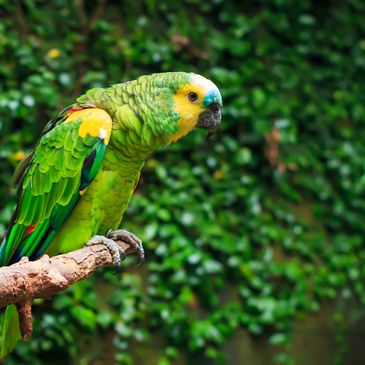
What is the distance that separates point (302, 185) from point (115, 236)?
6.18 feet

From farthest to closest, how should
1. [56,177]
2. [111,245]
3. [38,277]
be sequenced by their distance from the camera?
[56,177] < [111,245] < [38,277]

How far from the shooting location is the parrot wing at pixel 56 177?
6.75 ft

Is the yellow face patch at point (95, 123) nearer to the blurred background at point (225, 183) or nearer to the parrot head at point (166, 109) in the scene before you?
the parrot head at point (166, 109)

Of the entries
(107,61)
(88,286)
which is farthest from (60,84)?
(88,286)

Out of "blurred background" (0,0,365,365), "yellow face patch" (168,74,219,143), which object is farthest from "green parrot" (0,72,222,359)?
"blurred background" (0,0,365,365)

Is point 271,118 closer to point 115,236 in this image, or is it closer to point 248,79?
point 248,79

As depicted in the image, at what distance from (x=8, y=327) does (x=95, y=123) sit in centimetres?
70

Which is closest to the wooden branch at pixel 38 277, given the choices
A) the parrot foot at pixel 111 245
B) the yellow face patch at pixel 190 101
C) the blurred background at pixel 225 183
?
the parrot foot at pixel 111 245

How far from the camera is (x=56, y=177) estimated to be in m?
2.10

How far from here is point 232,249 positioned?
3506 mm

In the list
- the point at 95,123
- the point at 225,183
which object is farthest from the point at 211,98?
→ the point at 225,183

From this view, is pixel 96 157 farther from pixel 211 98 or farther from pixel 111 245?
pixel 211 98

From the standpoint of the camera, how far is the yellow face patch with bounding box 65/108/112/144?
6.70 feet

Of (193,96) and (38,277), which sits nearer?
(38,277)
